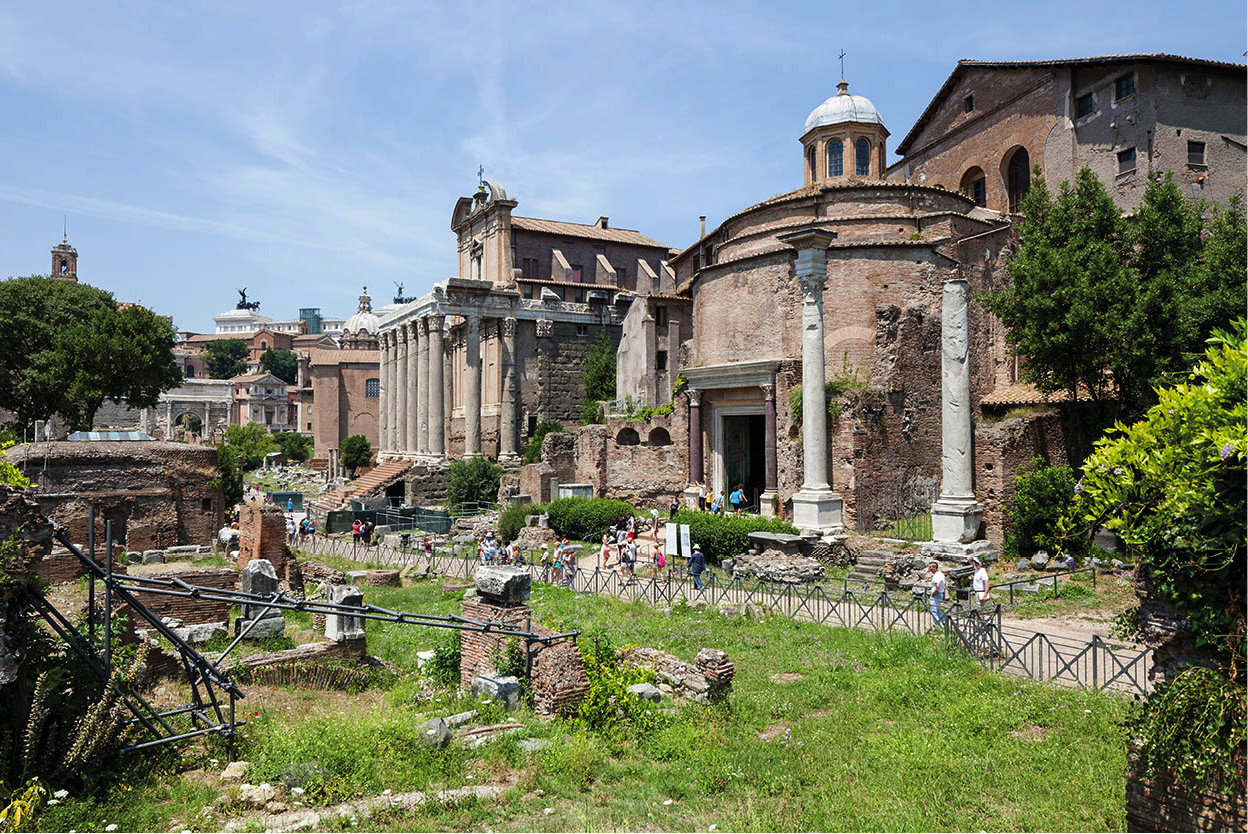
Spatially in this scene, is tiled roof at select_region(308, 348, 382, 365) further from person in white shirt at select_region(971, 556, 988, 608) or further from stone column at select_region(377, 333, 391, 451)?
person in white shirt at select_region(971, 556, 988, 608)

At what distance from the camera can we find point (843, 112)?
3103cm

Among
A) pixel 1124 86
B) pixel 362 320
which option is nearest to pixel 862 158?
pixel 1124 86

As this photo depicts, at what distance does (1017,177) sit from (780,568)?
2149 centimetres

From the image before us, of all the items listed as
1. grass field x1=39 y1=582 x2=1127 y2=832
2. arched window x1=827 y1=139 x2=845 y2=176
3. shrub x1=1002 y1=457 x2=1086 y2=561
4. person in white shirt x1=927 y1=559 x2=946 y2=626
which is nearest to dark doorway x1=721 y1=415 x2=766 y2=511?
arched window x1=827 y1=139 x2=845 y2=176

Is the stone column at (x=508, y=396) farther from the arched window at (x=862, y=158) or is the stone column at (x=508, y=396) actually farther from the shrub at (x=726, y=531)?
the shrub at (x=726, y=531)

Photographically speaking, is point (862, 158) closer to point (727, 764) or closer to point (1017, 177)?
point (1017, 177)

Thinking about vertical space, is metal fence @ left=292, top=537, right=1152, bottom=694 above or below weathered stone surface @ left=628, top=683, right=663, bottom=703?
below

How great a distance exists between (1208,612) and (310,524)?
3088cm

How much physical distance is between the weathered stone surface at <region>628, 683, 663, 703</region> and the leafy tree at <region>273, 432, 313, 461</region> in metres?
70.5

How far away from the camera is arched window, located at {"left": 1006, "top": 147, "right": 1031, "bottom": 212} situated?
30.8 meters

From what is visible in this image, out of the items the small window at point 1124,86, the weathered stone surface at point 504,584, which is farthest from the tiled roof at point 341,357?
the weathered stone surface at point 504,584

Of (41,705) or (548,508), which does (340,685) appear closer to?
(41,705)

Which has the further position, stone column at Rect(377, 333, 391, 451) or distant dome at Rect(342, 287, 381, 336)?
distant dome at Rect(342, 287, 381, 336)

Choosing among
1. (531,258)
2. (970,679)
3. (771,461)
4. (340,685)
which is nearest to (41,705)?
(340,685)
